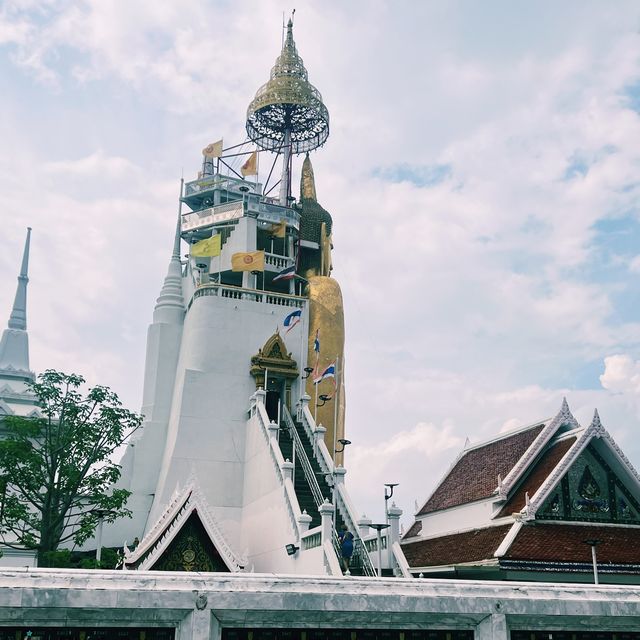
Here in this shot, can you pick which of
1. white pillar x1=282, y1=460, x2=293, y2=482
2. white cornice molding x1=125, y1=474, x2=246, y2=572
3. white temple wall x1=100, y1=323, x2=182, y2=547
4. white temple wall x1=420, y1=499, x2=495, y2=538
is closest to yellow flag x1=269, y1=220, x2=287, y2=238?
white temple wall x1=100, y1=323, x2=182, y2=547

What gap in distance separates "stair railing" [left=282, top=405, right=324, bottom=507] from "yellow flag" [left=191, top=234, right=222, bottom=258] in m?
8.38

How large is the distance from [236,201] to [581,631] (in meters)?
31.3

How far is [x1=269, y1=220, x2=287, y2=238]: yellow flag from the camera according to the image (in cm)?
3547

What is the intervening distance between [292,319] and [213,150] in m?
12.3

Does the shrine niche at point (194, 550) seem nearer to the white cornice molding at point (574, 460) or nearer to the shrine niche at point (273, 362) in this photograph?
the white cornice molding at point (574, 460)

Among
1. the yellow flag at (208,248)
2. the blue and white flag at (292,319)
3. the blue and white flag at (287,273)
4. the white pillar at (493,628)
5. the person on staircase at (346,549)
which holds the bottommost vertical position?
the white pillar at (493,628)

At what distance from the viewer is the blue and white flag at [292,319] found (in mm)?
31016

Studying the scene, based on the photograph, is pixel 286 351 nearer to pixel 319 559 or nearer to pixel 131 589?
pixel 319 559

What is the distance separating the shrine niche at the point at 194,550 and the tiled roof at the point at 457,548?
270 inches

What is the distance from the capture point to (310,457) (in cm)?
2734

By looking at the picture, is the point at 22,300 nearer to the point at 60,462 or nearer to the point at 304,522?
the point at 60,462

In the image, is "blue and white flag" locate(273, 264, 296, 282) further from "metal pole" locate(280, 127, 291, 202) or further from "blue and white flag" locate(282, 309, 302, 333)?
"metal pole" locate(280, 127, 291, 202)

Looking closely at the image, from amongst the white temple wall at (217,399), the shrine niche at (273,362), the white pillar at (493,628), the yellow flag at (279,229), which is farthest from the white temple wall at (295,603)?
the yellow flag at (279,229)

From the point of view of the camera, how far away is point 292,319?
32344 millimetres
